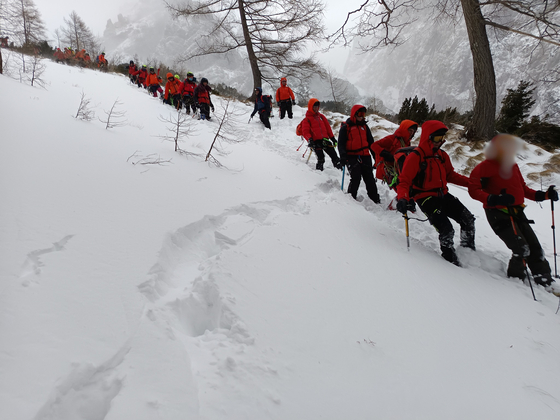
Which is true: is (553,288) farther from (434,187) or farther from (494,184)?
(434,187)

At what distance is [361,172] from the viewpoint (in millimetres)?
4977

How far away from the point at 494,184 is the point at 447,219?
700 millimetres

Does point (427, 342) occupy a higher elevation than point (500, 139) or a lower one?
lower

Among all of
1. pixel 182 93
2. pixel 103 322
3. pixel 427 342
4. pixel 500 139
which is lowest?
pixel 427 342

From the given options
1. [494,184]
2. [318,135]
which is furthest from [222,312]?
[318,135]

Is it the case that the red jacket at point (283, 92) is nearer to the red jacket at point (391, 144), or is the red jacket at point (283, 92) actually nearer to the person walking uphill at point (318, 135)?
the person walking uphill at point (318, 135)

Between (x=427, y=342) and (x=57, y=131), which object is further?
(x=57, y=131)

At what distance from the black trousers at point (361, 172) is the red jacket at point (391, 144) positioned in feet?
0.55

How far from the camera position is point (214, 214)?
9.55 ft

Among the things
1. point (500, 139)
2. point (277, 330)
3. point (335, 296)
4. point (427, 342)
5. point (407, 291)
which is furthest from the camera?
point (500, 139)

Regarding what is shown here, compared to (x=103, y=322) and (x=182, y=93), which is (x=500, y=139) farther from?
(x=182, y=93)

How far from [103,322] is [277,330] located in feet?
3.29

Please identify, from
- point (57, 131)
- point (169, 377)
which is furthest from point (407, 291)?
point (57, 131)

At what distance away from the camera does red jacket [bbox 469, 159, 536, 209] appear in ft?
10.5
